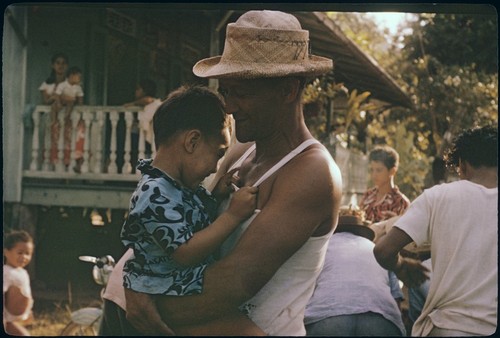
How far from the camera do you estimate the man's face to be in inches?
82.4

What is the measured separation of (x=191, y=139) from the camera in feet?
6.93

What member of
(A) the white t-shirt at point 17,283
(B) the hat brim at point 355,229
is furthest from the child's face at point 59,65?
(B) the hat brim at point 355,229

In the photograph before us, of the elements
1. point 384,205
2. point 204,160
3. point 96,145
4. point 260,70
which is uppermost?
point 260,70

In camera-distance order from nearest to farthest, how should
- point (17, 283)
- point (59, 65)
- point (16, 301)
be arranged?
point (16, 301), point (17, 283), point (59, 65)

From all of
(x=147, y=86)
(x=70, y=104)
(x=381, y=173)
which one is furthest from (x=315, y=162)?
(x=147, y=86)

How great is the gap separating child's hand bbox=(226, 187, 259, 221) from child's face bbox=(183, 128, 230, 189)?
134 millimetres

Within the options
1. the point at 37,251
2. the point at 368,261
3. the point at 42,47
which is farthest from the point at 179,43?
the point at 368,261

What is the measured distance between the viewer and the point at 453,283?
231 centimetres

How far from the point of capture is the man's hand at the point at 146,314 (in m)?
2.06

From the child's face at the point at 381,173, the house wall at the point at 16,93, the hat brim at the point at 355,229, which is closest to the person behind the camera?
the hat brim at the point at 355,229

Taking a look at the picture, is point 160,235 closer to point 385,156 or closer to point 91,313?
point 91,313

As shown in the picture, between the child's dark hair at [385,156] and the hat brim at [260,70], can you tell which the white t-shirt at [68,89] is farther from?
the hat brim at [260,70]

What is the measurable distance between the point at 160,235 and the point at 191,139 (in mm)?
285

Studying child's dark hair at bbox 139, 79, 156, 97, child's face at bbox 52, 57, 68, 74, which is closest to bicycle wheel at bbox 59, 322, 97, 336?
child's face at bbox 52, 57, 68, 74
